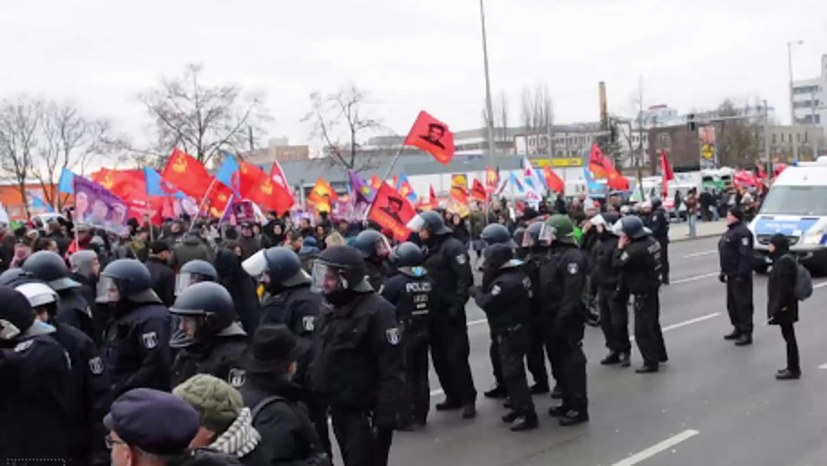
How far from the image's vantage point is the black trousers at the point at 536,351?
9086 mm

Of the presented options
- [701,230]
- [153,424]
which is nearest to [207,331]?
[153,424]

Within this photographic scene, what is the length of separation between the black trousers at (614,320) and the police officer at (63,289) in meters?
6.24

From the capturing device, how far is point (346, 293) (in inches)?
219

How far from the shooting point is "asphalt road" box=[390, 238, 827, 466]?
732cm

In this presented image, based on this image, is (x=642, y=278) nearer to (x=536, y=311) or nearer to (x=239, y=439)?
(x=536, y=311)

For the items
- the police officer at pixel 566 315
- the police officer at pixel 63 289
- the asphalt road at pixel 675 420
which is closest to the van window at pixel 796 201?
the asphalt road at pixel 675 420

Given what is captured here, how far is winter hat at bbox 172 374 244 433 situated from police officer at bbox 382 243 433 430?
480 centimetres

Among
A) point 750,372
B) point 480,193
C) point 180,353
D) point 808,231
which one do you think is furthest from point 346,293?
point 480,193

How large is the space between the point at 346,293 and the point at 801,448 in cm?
420

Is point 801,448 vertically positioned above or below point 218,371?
below

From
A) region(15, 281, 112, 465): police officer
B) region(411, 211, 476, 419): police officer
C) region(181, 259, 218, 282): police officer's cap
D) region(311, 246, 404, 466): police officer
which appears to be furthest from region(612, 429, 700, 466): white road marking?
region(15, 281, 112, 465): police officer

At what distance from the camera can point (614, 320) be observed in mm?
10836

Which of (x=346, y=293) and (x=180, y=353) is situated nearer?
(x=180, y=353)

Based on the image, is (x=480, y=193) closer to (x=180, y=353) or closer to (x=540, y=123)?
(x=180, y=353)
